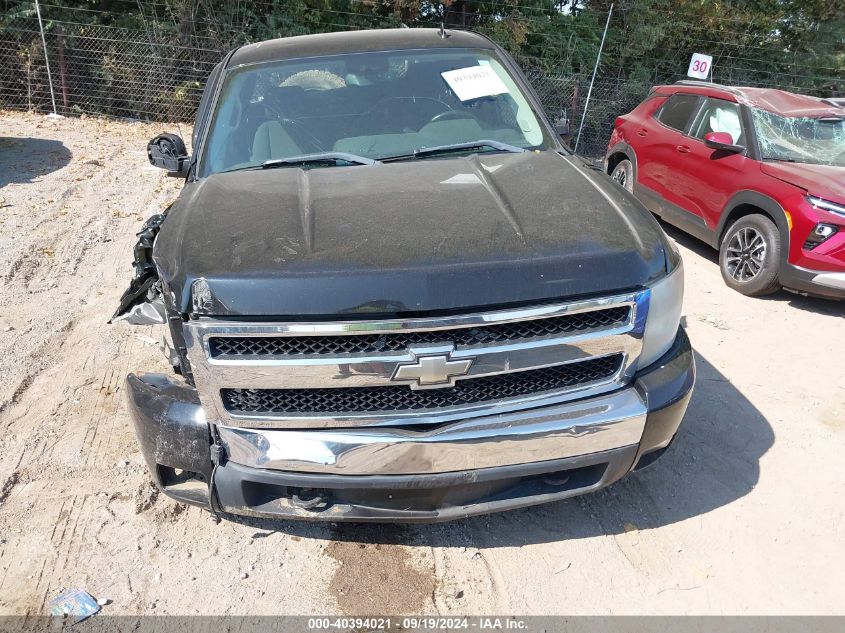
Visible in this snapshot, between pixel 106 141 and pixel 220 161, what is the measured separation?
328 inches

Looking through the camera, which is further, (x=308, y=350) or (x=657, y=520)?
(x=657, y=520)

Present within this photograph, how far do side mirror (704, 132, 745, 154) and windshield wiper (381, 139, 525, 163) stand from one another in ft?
11.2

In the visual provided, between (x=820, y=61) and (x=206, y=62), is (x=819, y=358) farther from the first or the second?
(x=820, y=61)

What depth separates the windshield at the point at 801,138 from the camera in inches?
229

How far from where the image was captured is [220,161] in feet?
11.0

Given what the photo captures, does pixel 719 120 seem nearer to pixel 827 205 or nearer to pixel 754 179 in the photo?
pixel 754 179

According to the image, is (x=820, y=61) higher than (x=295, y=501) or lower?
higher

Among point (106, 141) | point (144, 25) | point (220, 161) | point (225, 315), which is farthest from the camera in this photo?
point (144, 25)

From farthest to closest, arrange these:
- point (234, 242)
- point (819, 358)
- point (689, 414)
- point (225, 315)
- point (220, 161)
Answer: point (819, 358) → point (689, 414) → point (220, 161) → point (234, 242) → point (225, 315)

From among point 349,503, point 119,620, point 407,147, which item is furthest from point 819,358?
point 119,620

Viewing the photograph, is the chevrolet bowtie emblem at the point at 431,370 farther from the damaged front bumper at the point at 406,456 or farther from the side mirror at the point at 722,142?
the side mirror at the point at 722,142

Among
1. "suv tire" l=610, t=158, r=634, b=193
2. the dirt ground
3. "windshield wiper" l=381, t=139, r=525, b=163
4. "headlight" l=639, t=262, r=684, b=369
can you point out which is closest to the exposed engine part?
the dirt ground

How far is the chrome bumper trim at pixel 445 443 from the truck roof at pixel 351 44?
2.48 metres

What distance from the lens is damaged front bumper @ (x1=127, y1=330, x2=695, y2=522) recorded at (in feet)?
7.59
